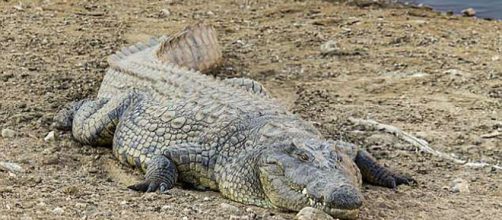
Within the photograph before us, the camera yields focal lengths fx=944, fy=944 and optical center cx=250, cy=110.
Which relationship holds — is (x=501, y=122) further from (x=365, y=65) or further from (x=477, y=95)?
(x=365, y=65)

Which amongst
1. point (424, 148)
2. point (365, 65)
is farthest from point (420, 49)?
point (424, 148)

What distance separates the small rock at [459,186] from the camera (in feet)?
16.9

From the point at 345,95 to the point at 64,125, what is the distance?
2264mm

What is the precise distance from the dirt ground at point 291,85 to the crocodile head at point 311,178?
0.14 meters

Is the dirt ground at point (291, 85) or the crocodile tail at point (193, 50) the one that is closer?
the dirt ground at point (291, 85)

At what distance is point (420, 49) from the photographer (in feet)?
28.7

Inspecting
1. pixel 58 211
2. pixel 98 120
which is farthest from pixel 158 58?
pixel 58 211

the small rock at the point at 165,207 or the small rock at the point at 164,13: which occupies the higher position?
the small rock at the point at 165,207

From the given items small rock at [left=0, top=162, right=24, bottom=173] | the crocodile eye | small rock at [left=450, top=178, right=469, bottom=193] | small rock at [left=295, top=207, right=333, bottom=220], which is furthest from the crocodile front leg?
small rock at [left=0, top=162, right=24, bottom=173]

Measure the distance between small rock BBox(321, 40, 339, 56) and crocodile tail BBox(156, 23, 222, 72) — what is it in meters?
1.12

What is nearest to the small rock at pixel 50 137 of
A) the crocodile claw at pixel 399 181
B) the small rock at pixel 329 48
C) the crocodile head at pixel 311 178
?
the crocodile head at pixel 311 178

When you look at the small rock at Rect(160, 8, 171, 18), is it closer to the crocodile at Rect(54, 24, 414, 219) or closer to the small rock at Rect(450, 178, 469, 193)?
the crocodile at Rect(54, 24, 414, 219)

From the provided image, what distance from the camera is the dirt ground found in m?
4.81

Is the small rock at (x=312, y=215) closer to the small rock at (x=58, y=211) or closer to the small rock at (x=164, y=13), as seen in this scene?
the small rock at (x=58, y=211)
